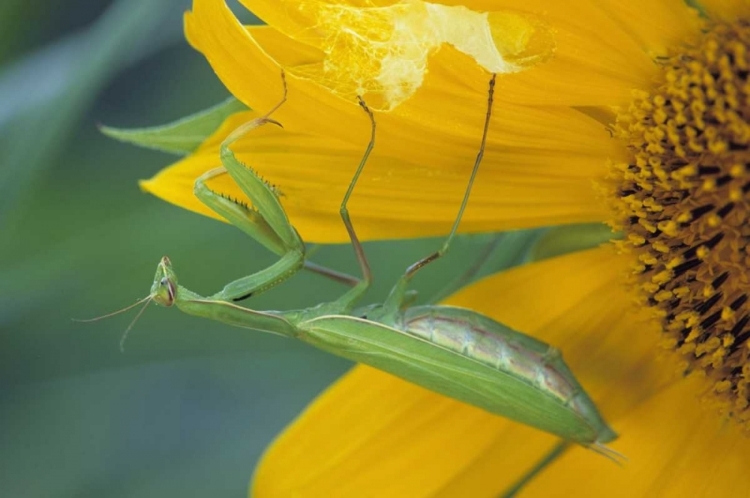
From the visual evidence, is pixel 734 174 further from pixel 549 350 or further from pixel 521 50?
pixel 549 350

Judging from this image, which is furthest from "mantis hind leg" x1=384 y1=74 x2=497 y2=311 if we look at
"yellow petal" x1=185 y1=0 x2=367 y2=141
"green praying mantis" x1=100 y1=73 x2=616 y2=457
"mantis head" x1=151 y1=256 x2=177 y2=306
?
"mantis head" x1=151 y1=256 x2=177 y2=306

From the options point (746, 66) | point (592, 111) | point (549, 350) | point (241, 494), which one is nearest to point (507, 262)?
point (549, 350)

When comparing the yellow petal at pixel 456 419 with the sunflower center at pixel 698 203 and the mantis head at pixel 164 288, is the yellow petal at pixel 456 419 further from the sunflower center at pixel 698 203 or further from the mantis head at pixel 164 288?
the mantis head at pixel 164 288

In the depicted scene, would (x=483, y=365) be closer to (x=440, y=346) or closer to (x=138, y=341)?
(x=440, y=346)

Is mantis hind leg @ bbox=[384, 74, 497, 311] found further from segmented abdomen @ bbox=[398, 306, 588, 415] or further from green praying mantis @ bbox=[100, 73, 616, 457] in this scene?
segmented abdomen @ bbox=[398, 306, 588, 415]

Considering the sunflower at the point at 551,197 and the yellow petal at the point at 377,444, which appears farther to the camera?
the yellow petal at the point at 377,444

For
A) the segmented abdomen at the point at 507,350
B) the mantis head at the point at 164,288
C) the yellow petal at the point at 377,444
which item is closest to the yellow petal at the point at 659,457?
the yellow petal at the point at 377,444

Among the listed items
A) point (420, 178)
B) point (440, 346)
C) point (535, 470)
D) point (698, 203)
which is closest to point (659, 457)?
point (535, 470)
